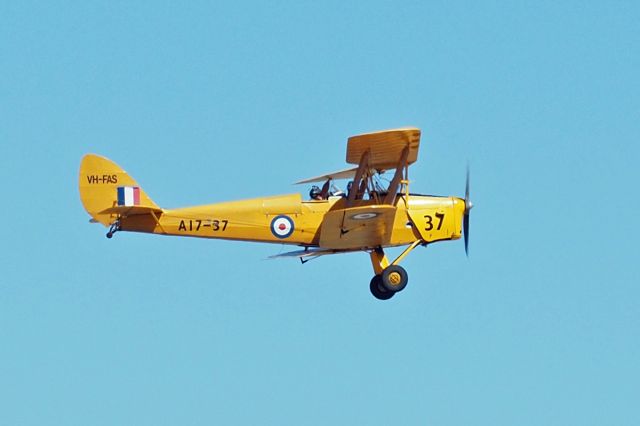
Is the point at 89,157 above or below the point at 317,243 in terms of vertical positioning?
above

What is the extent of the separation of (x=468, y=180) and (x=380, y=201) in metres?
1.85

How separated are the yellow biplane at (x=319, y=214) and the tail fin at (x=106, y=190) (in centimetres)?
2

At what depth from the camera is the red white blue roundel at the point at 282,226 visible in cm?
1944

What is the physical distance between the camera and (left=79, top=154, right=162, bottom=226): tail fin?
19.3 meters

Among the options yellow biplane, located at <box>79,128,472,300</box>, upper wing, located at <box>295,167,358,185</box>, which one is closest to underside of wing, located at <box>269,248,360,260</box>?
yellow biplane, located at <box>79,128,472,300</box>

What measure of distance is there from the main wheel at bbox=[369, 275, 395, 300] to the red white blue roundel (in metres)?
1.71

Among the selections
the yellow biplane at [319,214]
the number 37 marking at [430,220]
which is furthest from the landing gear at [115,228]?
the number 37 marking at [430,220]

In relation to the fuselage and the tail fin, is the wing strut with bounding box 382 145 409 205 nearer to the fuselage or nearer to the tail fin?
the fuselage

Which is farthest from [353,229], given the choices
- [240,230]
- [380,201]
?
[240,230]

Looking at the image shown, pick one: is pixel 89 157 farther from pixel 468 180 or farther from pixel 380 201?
pixel 468 180

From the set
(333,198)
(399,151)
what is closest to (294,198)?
(333,198)

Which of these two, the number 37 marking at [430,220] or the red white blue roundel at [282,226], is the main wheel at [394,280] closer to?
the number 37 marking at [430,220]

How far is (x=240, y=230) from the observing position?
63.9ft

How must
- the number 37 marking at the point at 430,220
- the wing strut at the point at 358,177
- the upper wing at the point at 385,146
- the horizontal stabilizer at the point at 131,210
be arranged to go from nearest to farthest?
the upper wing at the point at 385,146
the horizontal stabilizer at the point at 131,210
the wing strut at the point at 358,177
the number 37 marking at the point at 430,220
